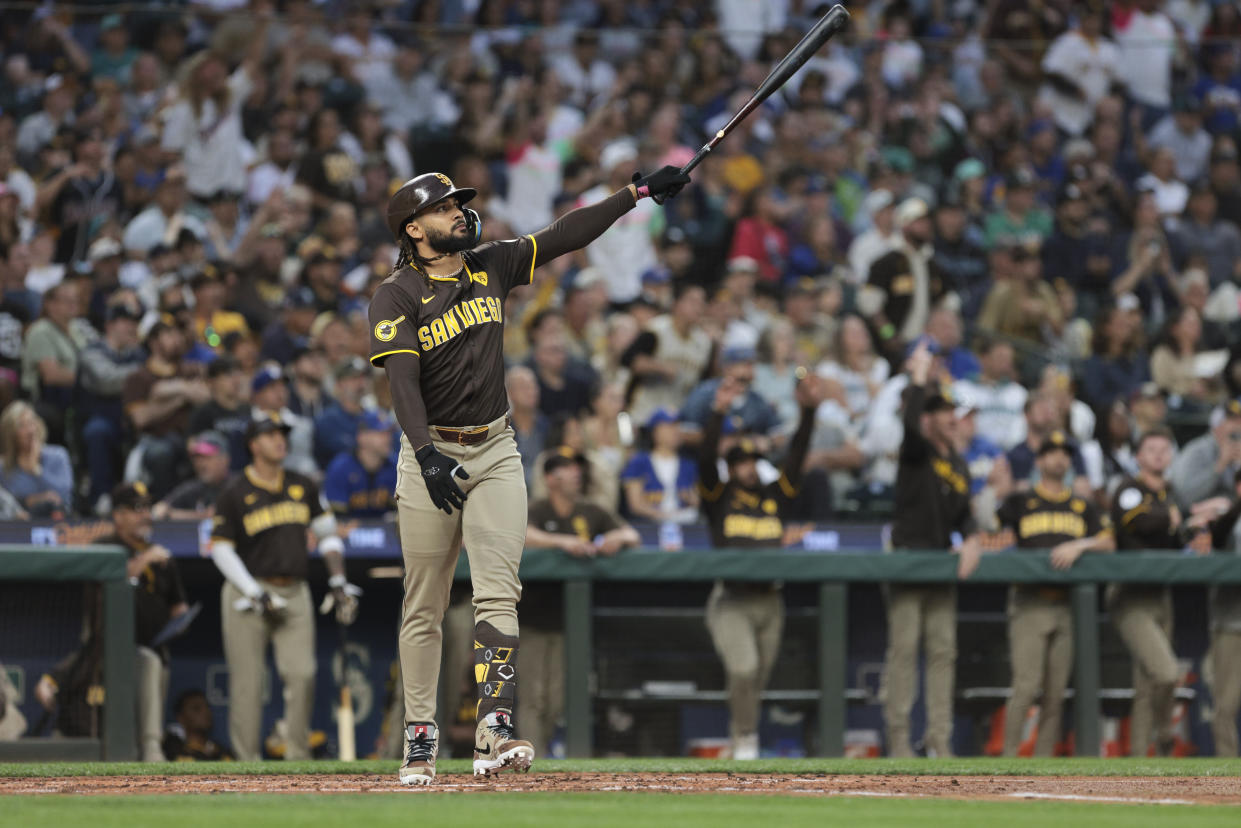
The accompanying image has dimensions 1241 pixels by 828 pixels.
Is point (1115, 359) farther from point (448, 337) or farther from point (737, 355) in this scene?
point (448, 337)

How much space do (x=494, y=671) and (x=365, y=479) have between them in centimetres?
476

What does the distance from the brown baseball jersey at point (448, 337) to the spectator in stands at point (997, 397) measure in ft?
20.7

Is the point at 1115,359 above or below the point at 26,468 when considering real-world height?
above

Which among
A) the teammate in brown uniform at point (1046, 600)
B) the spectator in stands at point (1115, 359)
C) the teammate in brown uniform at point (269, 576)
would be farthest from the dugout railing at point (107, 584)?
the spectator in stands at point (1115, 359)

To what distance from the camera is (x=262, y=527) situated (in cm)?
943

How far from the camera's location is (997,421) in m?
12.1

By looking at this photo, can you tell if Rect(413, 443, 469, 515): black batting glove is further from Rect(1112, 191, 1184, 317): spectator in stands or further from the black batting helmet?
Rect(1112, 191, 1184, 317): spectator in stands

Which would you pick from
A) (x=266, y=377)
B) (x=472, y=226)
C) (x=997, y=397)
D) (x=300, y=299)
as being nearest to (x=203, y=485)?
(x=266, y=377)

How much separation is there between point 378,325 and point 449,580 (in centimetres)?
94

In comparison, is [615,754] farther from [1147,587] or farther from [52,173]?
[52,173]

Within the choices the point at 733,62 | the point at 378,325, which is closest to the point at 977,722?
the point at 378,325

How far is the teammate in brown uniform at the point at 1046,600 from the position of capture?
9.78 metres

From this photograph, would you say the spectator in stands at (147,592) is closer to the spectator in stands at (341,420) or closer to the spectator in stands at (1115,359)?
the spectator in stands at (341,420)

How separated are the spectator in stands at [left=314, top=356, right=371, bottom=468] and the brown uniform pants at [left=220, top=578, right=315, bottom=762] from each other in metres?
1.53
